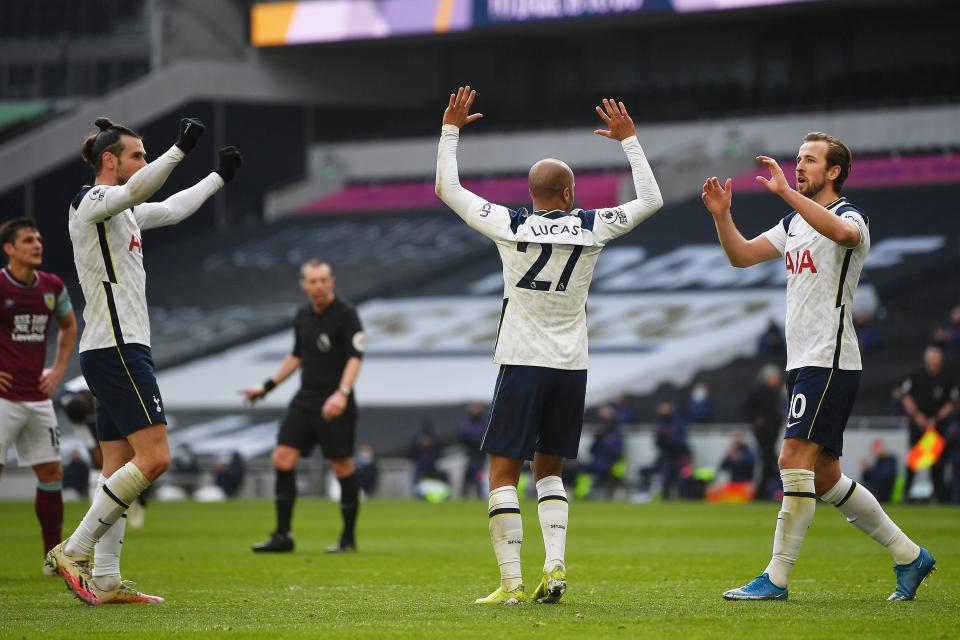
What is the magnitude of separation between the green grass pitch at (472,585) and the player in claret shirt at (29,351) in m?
0.87

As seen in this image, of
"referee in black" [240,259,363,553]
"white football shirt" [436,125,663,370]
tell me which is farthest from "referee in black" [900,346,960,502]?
"white football shirt" [436,125,663,370]

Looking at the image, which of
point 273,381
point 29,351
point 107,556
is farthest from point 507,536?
point 273,381

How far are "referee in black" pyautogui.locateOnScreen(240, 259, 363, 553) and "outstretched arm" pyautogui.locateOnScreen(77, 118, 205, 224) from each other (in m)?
4.71

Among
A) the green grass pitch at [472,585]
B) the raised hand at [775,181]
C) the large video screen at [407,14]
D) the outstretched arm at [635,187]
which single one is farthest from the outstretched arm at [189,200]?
the large video screen at [407,14]

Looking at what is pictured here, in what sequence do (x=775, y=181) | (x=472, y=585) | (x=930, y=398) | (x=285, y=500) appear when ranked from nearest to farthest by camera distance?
(x=775, y=181) → (x=472, y=585) → (x=285, y=500) → (x=930, y=398)

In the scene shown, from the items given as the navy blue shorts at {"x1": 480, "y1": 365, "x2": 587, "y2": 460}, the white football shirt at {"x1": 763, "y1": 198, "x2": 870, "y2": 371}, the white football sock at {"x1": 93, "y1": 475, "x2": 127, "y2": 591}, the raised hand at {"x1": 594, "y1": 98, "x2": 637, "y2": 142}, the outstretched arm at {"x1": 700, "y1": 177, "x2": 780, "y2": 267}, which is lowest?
the white football sock at {"x1": 93, "y1": 475, "x2": 127, "y2": 591}

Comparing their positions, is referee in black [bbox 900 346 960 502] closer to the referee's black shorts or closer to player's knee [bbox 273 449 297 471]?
the referee's black shorts

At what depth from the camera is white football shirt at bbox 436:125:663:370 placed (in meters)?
7.93

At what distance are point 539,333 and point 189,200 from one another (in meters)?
2.00

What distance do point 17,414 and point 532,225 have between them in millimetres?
4239

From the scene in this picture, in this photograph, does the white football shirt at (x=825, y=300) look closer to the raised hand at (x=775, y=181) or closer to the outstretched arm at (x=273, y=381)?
the raised hand at (x=775, y=181)

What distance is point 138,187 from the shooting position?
7883 mm

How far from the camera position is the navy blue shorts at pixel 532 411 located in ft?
25.8

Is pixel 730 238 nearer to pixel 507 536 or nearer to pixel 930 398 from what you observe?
pixel 507 536
